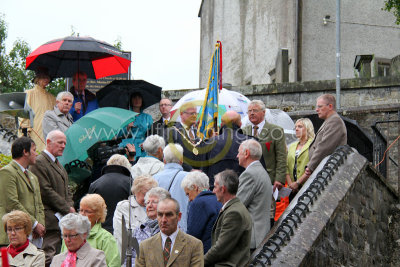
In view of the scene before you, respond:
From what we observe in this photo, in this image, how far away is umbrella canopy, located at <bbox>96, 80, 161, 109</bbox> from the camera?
1338 centimetres

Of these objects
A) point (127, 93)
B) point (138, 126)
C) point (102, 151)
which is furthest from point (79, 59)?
point (102, 151)

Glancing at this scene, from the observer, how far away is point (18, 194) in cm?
927

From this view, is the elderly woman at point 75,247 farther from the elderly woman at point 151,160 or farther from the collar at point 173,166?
the elderly woman at point 151,160

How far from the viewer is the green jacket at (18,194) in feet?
30.0

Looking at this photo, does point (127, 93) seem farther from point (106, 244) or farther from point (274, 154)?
point (106, 244)

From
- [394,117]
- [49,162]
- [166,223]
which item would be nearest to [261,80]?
[394,117]

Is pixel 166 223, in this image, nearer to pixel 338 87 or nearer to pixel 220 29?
pixel 338 87

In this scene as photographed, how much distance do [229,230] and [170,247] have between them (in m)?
0.67

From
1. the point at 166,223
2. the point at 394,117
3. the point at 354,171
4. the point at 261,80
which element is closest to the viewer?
the point at 166,223

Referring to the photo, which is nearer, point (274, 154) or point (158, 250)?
point (158, 250)

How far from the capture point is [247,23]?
32719 mm

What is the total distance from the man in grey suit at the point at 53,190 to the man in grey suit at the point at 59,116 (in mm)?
2191

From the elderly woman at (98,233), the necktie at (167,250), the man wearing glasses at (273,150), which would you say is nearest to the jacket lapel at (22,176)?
the elderly woman at (98,233)

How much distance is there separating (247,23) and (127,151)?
21.3 metres
